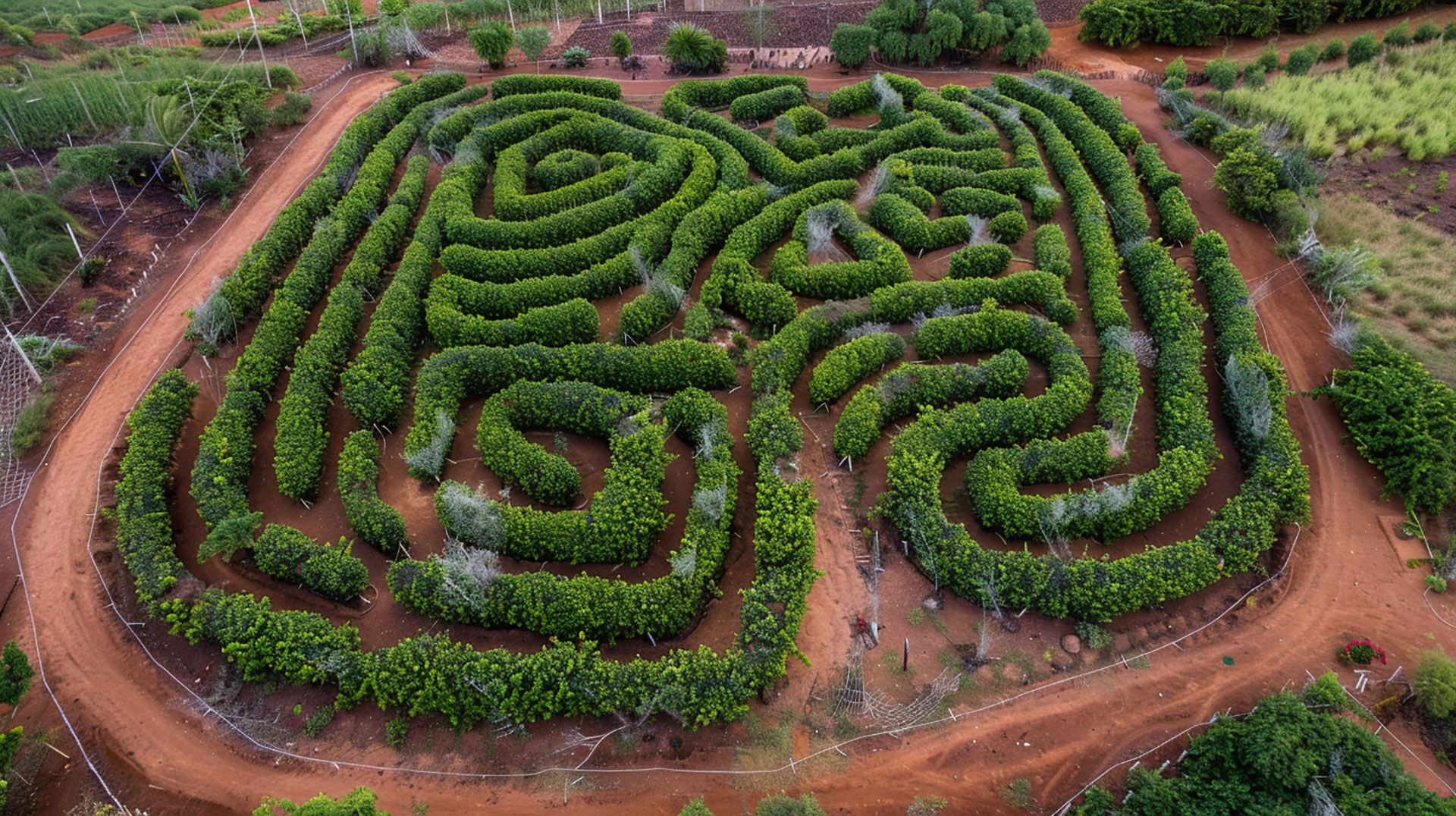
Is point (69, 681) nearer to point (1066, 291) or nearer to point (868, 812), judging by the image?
point (868, 812)

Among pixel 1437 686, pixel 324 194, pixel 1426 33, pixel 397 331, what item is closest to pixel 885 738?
pixel 1437 686

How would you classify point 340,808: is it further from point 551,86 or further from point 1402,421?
point 551,86

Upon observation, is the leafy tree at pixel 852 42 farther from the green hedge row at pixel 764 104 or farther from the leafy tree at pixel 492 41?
the leafy tree at pixel 492 41

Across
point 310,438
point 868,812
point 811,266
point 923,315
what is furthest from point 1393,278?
point 310,438

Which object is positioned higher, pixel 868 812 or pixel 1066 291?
pixel 1066 291

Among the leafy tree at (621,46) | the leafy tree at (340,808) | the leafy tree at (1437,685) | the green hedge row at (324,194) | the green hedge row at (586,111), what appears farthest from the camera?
the leafy tree at (621,46)

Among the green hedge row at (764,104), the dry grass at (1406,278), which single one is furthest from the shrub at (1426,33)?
the green hedge row at (764,104)
